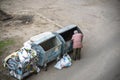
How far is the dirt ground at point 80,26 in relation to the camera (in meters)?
13.3

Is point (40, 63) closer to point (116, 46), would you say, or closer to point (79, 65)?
point (79, 65)

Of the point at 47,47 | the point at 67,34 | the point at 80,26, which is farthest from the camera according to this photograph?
the point at 80,26

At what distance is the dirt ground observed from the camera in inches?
522

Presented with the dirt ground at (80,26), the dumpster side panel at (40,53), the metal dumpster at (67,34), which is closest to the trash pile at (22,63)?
the dumpster side panel at (40,53)

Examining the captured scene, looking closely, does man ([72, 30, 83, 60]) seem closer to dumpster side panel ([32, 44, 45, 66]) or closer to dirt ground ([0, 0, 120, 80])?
dirt ground ([0, 0, 120, 80])

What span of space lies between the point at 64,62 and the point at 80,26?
4295mm

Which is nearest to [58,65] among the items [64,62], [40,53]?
[64,62]

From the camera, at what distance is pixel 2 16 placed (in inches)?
696

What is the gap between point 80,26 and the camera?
17234 millimetres

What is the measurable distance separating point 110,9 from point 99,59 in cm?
647

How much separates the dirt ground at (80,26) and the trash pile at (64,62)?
0.20 m

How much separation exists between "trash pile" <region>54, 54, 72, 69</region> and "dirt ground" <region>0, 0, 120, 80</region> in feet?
0.65

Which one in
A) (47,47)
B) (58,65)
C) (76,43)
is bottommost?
(58,65)

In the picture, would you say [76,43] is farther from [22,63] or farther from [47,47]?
[22,63]
